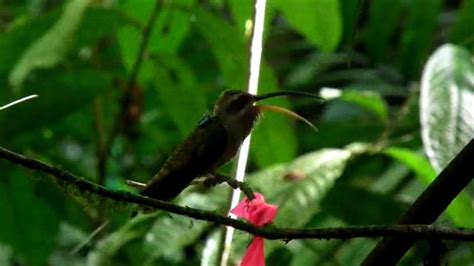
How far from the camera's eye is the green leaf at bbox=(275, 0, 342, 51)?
1.27 metres

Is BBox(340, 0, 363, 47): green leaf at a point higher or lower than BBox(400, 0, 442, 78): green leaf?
higher

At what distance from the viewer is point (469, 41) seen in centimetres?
142

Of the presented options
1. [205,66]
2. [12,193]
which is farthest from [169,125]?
[12,193]

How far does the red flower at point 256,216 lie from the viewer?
1.69 ft

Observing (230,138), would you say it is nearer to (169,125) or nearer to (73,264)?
(73,264)

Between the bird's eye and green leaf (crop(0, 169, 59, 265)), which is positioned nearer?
the bird's eye

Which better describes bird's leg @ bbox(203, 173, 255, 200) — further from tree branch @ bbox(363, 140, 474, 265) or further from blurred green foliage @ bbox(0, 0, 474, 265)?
blurred green foliage @ bbox(0, 0, 474, 265)

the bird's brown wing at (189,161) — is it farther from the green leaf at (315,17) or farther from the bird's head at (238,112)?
the green leaf at (315,17)

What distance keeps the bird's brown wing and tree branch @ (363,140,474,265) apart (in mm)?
94

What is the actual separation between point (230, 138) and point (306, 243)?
0.83 meters

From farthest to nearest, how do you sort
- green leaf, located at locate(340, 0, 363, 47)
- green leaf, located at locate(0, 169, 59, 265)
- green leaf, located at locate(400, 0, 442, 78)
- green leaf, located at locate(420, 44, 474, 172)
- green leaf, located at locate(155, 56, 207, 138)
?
green leaf, located at locate(400, 0, 442, 78) < green leaf, located at locate(0, 169, 59, 265) < green leaf, located at locate(155, 56, 207, 138) < green leaf, located at locate(420, 44, 474, 172) < green leaf, located at locate(340, 0, 363, 47)

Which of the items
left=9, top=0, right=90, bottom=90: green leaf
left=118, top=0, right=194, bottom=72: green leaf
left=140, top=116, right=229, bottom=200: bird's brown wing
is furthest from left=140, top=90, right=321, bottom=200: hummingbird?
left=118, top=0, right=194, bottom=72: green leaf

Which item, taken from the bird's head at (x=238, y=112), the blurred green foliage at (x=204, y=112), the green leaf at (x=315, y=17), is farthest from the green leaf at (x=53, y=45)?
the bird's head at (x=238, y=112)

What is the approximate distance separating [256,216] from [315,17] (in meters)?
0.79
